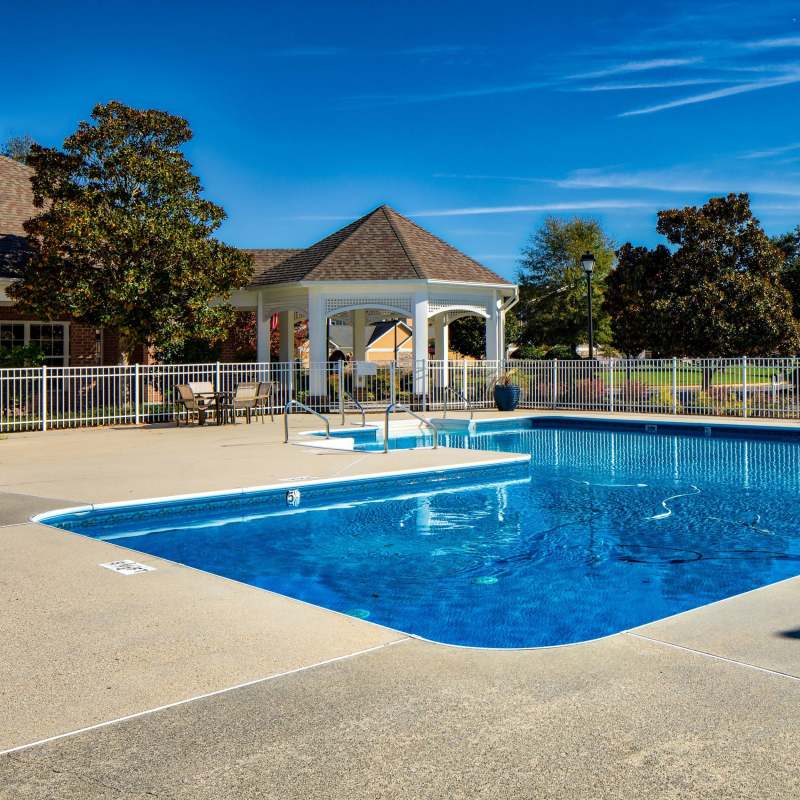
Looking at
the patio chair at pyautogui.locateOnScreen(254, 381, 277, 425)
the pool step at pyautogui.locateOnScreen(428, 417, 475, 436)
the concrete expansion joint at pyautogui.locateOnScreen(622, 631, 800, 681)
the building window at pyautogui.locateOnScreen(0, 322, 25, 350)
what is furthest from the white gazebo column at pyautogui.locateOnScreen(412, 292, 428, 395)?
the concrete expansion joint at pyautogui.locateOnScreen(622, 631, 800, 681)

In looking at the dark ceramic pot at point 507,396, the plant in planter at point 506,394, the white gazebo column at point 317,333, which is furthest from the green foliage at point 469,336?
the white gazebo column at point 317,333

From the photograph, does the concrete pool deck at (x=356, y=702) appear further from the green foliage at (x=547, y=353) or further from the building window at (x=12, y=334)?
the green foliage at (x=547, y=353)

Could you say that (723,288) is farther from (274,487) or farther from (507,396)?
(274,487)

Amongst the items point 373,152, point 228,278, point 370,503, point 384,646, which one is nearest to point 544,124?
point 373,152

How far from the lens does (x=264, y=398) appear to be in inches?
873

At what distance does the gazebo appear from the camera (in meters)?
25.2

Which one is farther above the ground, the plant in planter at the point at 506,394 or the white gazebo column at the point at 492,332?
the white gazebo column at the point at 492,332

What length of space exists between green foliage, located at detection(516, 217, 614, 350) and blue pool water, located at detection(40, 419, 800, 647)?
33825 mm

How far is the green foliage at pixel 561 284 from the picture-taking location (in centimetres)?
4744

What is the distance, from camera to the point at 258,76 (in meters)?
28.1

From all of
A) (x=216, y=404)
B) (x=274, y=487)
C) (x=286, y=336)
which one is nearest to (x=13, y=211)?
(x=286, y=336)

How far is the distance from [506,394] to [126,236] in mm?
11197

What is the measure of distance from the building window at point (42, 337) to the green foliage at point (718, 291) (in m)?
18.3

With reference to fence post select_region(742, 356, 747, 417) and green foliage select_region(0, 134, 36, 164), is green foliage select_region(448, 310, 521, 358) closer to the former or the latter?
fence post select_region(742, 356, 747, 417)
